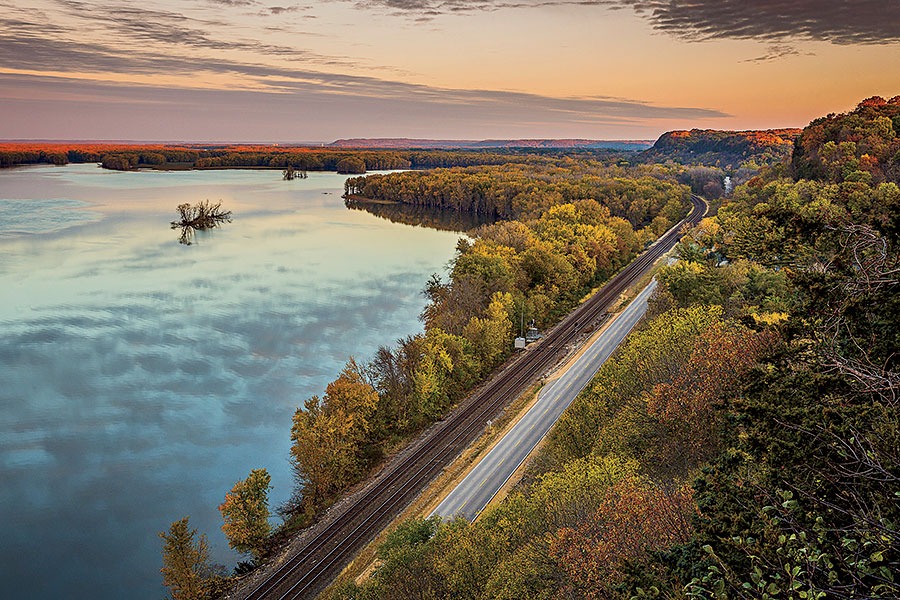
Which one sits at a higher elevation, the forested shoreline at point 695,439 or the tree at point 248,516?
the forested shoreline at point 695,439

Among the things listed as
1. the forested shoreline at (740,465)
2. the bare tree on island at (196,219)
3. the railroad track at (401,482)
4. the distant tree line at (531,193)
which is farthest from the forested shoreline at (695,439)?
the bare tree on island at (196,219)

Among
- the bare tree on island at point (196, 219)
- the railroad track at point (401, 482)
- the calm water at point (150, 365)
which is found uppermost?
the bare tree on island at point (196, 219)

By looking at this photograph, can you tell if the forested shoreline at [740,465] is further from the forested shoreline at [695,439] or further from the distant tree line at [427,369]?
the distant tree line at [427,369]

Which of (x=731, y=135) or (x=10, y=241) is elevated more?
(x=731, y=135)

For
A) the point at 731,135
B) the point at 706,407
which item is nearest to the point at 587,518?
the point at 706,407

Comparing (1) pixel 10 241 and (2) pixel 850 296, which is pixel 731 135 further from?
(2) pixel 850 296

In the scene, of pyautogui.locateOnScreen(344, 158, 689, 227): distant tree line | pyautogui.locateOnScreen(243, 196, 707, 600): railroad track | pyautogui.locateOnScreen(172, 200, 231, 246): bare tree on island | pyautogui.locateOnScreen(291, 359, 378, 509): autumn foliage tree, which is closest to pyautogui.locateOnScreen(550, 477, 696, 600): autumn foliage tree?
pyautogui.locateOnScreen(243, 196, 707, 600): railroad track

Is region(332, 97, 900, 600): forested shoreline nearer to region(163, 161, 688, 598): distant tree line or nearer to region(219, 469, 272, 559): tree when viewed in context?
region(219, 469, 272, 559): tree
